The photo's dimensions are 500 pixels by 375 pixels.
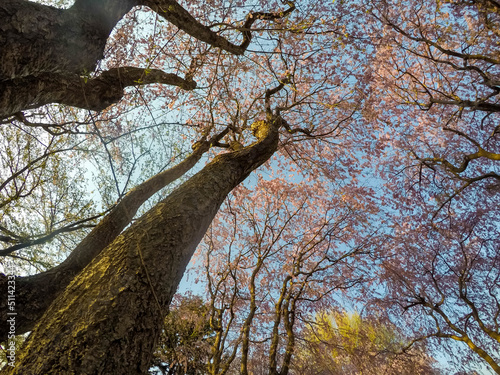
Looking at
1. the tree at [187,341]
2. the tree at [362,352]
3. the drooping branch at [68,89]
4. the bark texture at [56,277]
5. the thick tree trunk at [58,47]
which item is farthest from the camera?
the tree at [187,341]

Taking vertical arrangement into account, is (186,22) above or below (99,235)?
above

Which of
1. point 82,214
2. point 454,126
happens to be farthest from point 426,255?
point 82,214

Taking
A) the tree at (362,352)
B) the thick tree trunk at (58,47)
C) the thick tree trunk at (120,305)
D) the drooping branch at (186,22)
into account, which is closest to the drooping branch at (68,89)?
the thick tree trunk at (58,47)

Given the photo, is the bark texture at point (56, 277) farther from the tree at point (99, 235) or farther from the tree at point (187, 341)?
the tree at point (187, 341)

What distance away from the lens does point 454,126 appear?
8.88 metres

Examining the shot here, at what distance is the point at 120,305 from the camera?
3.61 feet

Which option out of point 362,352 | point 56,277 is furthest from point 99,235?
point 362,352

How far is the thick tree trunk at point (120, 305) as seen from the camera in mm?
942

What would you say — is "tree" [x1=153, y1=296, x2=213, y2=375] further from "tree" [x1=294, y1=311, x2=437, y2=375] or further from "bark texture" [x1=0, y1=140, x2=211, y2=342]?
"bark texture" [x1=0, y1=140, x2=211, y2=342]

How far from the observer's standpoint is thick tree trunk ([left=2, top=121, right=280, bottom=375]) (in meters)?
0.94

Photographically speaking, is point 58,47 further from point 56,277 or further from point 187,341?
point 187,341

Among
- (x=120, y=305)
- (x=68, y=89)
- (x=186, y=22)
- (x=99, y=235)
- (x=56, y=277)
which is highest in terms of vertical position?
(x=186, y=22)

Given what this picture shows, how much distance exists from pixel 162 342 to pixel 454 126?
1246 centimetres

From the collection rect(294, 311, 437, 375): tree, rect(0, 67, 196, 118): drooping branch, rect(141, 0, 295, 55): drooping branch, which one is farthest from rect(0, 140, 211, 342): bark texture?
rect(294, 311, 437, 375): tree
